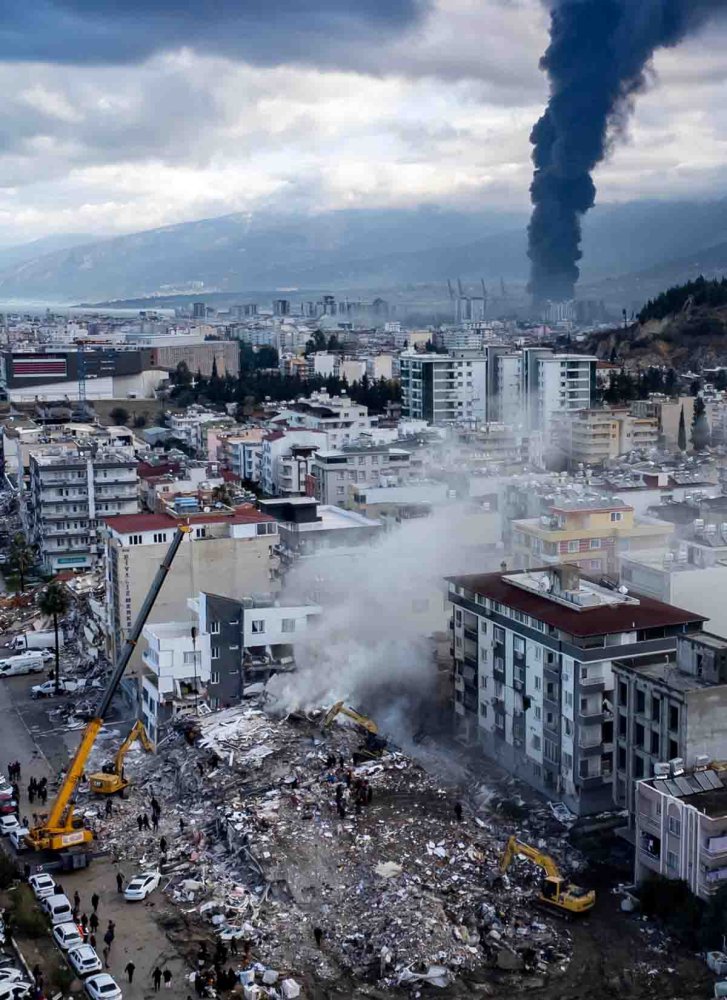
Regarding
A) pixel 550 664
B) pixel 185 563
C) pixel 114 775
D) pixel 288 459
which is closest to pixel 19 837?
pixel 114 775

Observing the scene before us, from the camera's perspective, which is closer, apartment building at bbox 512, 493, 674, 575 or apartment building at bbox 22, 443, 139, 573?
apartment building at bbox 512, 493, 674, 575

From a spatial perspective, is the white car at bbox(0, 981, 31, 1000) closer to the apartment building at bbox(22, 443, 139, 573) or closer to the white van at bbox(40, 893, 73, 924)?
the white van at bbox(40, 893, 73, 924)

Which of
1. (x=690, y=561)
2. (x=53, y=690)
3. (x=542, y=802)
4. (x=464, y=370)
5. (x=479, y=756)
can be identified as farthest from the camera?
(x=464, y=370)

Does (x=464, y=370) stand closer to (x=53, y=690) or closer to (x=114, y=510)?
(x=114, y=510)

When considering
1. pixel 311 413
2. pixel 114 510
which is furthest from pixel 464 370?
pixel 114 510

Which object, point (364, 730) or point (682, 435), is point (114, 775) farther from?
point (682, 435)

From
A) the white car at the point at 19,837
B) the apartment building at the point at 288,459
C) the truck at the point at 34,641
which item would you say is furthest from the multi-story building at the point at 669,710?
the apartment building at the point at 288,459

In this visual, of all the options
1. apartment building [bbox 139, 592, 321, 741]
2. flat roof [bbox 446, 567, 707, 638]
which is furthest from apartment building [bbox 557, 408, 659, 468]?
Answer: flat roof [bbox 446, 567, 707, 638]
